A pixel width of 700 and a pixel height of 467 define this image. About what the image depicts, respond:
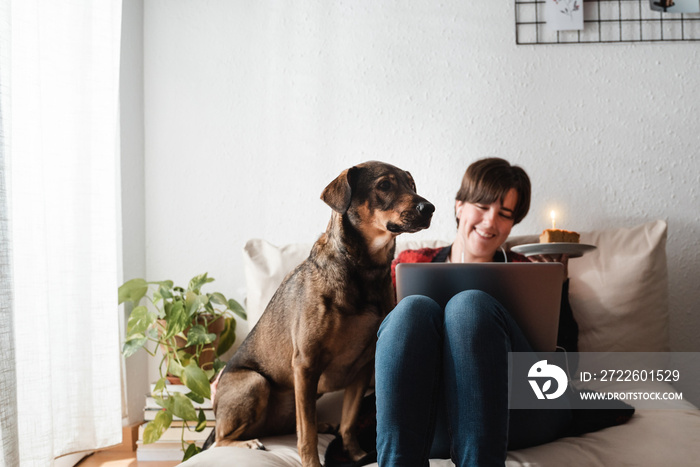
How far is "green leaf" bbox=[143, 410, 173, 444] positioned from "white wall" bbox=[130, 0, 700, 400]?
56 cm

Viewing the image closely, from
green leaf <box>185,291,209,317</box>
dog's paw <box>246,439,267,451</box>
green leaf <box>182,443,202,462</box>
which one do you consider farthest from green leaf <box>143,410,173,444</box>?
dog's paw <box>246,439,267,451</box>

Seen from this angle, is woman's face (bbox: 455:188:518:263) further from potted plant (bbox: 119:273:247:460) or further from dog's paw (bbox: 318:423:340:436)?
potted plant (bbox: 119:273:247:460)

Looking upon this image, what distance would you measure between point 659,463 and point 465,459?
0.44 m

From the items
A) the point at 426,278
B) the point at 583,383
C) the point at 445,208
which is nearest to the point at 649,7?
the point at 445,208

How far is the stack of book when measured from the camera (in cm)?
190

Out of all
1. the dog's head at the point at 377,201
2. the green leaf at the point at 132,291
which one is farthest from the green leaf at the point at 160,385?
the dog's head at the point at 377,201

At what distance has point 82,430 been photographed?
1.65 metres

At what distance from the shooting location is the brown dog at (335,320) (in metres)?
1.31

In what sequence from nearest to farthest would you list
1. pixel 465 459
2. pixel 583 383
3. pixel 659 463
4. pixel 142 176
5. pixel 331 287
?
1. pixel 465 459
2. pixel 659 463
3. pixel 331 287
4. pixel 583 383
5. pixel 142 176

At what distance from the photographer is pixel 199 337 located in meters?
1.82

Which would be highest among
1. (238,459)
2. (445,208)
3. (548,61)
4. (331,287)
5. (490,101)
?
(548,61)

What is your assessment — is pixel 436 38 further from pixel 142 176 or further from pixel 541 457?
pixel 541 457

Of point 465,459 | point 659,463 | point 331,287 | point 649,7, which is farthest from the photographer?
point 649,7

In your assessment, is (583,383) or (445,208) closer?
(583,383)
